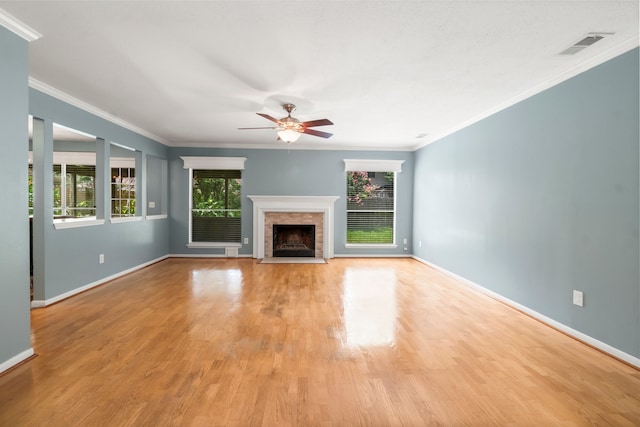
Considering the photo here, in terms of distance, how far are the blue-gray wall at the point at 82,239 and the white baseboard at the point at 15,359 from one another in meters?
1.56

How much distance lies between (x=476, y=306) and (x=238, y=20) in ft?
12.7

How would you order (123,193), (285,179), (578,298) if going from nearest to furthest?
(578,298)
(123,193)
(285,179)

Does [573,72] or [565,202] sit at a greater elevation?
[573,72]

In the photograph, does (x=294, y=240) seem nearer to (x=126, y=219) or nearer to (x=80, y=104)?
(x=126, y=219)

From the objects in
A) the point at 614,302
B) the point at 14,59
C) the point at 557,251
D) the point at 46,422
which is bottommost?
the point at 46,422

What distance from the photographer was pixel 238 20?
7.78 ft

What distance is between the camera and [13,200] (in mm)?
2459

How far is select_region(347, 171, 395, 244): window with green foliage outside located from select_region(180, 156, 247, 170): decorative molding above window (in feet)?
8.50

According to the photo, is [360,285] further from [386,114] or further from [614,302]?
[614,302]

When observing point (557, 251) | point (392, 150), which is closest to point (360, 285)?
point (557, 251)

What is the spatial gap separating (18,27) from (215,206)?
5125mm

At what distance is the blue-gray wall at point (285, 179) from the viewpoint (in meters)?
7.27

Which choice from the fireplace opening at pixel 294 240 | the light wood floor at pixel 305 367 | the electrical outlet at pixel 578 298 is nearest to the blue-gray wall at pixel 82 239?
the light wood floor at pixel 305 367

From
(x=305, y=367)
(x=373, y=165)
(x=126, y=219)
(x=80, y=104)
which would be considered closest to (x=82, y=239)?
(x=126, y=219)
